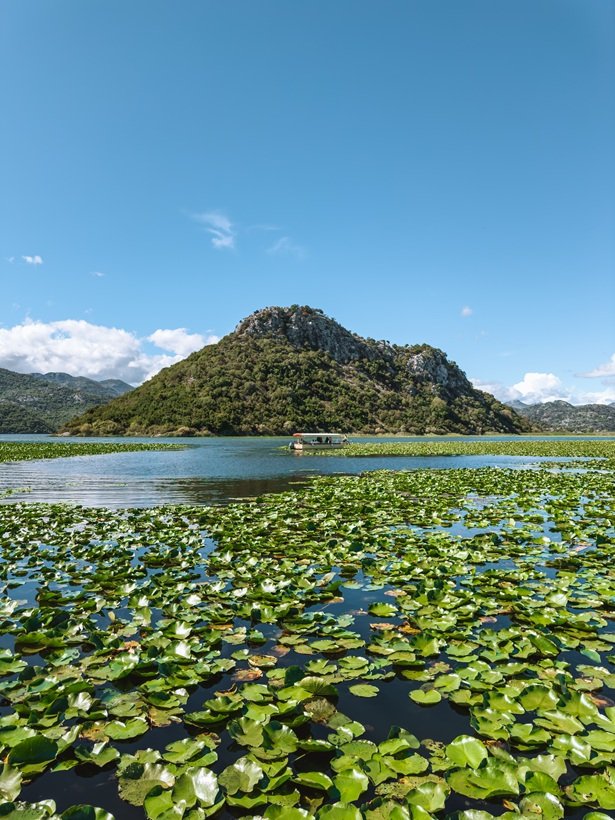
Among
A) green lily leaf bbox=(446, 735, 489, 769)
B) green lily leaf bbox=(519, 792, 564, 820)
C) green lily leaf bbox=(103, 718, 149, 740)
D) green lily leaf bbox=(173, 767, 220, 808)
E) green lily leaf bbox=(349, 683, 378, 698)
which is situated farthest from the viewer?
green lily leaf bbox=(349, 683, 378, 698)

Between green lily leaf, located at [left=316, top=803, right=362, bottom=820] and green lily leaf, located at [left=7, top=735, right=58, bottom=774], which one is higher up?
green lily leaf, located at [left=316, top=803, right=362, bottom=820]

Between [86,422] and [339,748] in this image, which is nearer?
[339,748]

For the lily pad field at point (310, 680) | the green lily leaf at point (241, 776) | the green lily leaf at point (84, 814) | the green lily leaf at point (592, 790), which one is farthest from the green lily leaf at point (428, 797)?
the green lily leaf at point (84, 814)

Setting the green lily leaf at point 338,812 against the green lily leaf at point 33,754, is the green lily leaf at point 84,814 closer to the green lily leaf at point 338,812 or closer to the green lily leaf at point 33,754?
the green lily leaf at point 33,754

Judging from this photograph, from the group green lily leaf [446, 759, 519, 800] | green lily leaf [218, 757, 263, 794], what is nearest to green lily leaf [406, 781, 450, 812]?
green lily leaf [446, 759, 519, 800]

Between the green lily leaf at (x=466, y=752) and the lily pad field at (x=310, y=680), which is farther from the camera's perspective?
the green lily leaf at (x=466, y=752)

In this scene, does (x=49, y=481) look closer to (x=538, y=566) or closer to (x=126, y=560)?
(x=126, y=560)

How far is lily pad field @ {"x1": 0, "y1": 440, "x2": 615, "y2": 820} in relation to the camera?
4.00 m

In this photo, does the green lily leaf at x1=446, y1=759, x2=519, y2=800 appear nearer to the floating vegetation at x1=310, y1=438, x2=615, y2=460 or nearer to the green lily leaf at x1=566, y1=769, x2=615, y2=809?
the green lily leaf at x1=566, y1=769, x2=615, y2=809

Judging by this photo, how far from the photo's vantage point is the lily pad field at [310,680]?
13.1 feet

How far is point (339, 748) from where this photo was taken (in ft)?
15.0

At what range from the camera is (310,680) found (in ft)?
18.4

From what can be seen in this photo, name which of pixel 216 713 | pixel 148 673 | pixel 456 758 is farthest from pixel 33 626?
pixel 456 758

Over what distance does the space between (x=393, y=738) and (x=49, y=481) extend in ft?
107
